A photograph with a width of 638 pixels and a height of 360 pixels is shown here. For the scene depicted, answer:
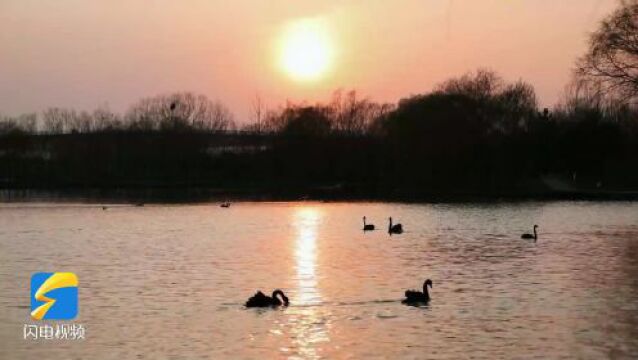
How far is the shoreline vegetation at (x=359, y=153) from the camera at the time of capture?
3472 inches

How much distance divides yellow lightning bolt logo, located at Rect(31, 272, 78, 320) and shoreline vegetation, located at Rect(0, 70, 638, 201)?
43.2m

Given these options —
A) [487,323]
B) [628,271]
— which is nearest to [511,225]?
[628,271]

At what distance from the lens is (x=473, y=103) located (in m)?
96.4

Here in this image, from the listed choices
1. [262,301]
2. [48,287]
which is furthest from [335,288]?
[48,287]

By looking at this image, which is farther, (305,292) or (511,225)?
(511,225)

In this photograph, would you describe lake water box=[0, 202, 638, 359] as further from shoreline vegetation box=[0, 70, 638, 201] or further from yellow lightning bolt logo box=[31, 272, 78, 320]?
shoreline vegetation box=[0, 70, 638, 201]

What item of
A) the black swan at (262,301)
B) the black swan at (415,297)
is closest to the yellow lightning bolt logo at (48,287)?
the black swan at (262,301)

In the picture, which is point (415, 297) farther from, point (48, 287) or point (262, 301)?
point (48, 287)

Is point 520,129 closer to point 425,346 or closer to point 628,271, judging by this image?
point 628,271

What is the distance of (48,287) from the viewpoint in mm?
22391

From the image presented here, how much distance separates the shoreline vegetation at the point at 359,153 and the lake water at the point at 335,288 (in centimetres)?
2838

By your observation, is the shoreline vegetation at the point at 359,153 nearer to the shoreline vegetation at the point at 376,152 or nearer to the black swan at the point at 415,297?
the shoreline vegetation at the point at 376,152

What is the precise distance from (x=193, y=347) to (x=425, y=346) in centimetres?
389

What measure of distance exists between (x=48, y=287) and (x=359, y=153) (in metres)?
90.2
